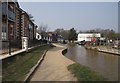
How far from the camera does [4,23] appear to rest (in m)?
35.8

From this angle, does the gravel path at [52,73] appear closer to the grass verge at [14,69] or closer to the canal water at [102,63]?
the grass verge at [14,69]

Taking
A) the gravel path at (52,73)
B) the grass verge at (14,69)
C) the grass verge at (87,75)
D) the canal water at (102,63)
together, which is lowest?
the canal water at (102,63)

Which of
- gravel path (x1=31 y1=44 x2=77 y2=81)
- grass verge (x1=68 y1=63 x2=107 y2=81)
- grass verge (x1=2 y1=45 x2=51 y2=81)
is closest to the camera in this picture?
grass verge (x1=2 y1=45 x2=51 y2=81)

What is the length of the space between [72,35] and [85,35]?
787 cm

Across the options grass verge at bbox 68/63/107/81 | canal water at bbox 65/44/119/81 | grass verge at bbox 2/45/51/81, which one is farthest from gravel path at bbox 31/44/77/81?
canal water at bbox 65/44/119/81

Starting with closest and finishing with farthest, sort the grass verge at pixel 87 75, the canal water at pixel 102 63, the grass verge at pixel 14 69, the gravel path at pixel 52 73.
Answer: the grass verge at pixel 14 69, the grass verge at pixel 87 75, the gravel path at pixel 52 73, the canal water at pixel 102 63

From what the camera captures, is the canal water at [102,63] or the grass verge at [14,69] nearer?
the grass verge at [14,69]

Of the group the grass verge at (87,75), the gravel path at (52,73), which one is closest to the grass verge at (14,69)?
the gravel path at (52,73)

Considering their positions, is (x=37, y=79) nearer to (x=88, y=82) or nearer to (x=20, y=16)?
(x=88, y=82)

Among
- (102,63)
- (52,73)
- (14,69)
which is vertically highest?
(14,69)

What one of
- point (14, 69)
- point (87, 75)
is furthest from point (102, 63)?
point (87, 75)

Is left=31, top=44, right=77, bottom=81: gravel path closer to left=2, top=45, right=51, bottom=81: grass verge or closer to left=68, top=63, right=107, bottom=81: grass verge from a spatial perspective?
left=68, top=63, right=107, bottom=81: grass verge

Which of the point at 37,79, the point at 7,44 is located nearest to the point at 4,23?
the point at 7,44

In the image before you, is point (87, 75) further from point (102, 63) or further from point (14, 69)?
point (102, 63)
